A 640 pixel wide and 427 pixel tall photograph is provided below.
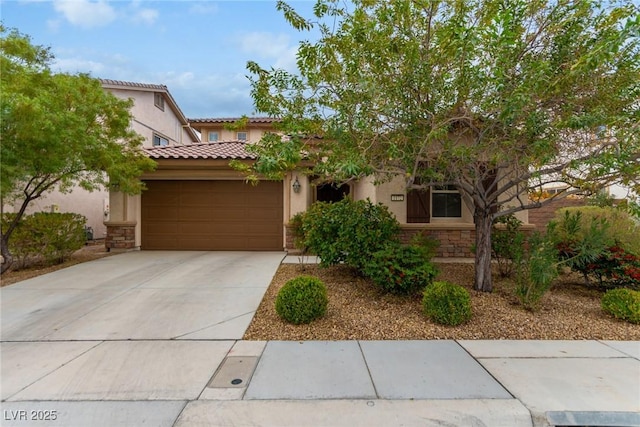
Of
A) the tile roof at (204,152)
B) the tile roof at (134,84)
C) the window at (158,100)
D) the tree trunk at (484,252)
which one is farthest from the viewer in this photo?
the window at (158,100)

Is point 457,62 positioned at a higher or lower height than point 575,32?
lower

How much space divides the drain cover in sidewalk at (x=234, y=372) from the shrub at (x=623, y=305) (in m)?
5.24

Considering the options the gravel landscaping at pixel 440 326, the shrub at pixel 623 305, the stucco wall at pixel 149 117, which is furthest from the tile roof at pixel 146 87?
the shrub at pixel 623 305

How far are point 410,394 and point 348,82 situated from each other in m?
4.04

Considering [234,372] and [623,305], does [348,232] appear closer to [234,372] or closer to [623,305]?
[234,372]

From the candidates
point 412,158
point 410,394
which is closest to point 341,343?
point 410,394

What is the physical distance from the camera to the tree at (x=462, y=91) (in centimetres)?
379

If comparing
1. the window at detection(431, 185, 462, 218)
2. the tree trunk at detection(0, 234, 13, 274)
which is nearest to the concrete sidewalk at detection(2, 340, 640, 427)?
the tree trunk at detection(0, 234, 13, 274)

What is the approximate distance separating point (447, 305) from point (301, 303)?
80.5 inches

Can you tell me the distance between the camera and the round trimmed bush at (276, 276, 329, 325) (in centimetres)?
426

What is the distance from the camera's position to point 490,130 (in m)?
4.45

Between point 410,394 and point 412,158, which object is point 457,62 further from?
point 410,394

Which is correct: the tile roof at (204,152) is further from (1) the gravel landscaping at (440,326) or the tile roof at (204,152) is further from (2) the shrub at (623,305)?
(2) the shrub at (623,305)

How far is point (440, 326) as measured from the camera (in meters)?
4.26
